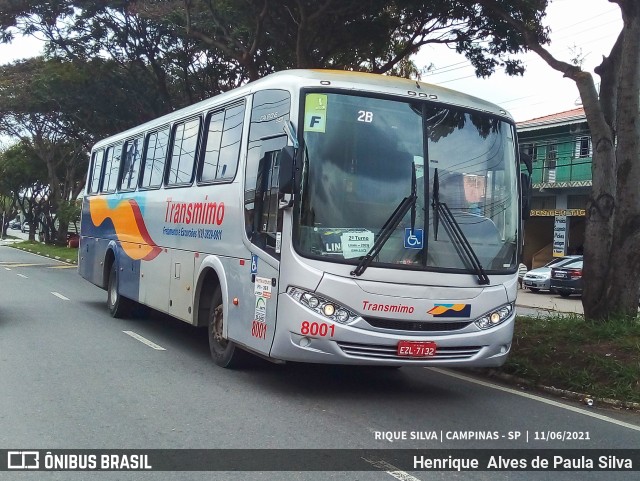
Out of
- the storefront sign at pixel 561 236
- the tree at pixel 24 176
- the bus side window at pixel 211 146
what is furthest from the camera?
the tree at pixel 24 176

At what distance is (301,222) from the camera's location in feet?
24.1

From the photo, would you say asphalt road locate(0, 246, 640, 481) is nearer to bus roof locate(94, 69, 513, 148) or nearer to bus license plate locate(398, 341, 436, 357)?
bus license plate locate(398, 341, 436, 357)

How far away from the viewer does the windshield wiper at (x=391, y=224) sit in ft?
23.8

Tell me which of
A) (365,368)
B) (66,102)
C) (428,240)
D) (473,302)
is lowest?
(365,368)

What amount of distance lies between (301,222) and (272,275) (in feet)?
2.19

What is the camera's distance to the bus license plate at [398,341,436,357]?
7.38 m

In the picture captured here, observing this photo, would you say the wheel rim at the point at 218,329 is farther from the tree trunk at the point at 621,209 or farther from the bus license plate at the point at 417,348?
the tree trunk at the point at 621,209

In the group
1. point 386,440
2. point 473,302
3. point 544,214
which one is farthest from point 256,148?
point 544,214

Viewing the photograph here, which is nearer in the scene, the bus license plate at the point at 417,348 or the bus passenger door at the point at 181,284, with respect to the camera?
the bus license plate at the point at 417,348

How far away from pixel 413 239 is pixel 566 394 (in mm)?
2809

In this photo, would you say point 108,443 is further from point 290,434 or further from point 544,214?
point 544,214

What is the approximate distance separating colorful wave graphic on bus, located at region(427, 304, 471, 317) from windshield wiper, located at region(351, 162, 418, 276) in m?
0.80

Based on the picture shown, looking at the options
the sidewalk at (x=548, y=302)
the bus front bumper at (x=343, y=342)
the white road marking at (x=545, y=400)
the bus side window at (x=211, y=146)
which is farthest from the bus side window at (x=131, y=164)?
the sidewalk at (x=548, y=302)

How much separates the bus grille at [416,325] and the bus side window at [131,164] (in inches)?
274
